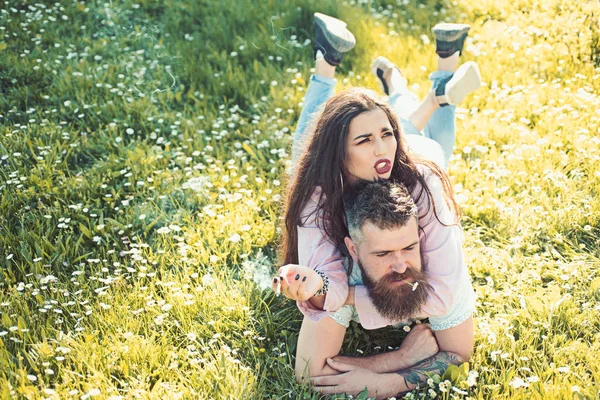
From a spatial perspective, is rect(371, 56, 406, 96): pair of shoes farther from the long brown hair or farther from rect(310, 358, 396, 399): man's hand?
rect(310, 358, 396, 399): man's hand

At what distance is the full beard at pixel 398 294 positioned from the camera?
10.8ft

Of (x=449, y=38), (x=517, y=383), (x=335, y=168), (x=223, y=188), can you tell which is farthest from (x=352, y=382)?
(x=449, y=38)

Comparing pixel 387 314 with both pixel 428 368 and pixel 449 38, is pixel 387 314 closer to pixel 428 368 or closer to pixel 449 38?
pixel 428 368

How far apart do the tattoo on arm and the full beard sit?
264 millimetres

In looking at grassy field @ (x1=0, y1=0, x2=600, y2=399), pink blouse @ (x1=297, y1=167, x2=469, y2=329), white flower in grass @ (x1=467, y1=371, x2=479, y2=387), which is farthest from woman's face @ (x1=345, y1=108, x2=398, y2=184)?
white flower in grass @ (x1=467, y1=371, x2=479, y2=387)

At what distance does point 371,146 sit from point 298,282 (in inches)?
31.4

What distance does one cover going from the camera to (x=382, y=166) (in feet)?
11.4

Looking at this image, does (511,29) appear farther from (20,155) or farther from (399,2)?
(20,155)

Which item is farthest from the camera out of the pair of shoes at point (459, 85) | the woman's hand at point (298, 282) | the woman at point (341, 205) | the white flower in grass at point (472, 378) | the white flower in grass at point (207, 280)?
the pair of shoes at point (459, 85)

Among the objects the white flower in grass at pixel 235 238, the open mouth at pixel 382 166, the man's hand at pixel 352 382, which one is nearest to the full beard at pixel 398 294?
the man's hand at pixel 352 382

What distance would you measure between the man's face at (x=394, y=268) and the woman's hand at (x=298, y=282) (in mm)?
296

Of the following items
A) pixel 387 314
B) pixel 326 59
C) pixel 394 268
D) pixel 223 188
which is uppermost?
pixel 326 59

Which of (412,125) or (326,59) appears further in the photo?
(326,59)

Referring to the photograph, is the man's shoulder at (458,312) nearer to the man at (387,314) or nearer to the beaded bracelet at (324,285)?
the man at (387,314)
